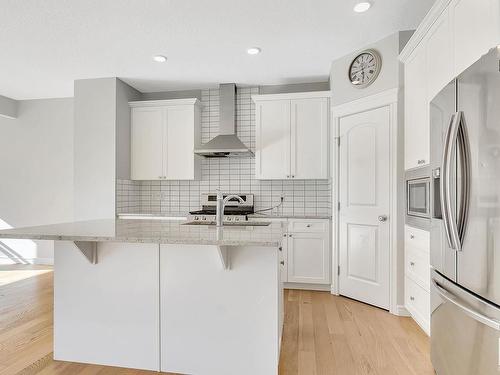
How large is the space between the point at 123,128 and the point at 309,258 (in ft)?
9.54

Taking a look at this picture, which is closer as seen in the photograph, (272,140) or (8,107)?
(272,140)

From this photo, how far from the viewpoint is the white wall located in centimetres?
461

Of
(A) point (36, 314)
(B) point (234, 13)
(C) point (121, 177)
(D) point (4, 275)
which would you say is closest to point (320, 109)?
(B) point (234, 13)

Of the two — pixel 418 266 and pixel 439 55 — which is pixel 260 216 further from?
pixel 439 55

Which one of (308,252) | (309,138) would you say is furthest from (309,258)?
(309,138)

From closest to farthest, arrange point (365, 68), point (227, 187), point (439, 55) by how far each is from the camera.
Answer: point (439, 55)
point (365, 68)
point (227, 187)

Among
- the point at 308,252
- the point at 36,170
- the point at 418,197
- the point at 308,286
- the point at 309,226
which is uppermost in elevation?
the point at 36,170

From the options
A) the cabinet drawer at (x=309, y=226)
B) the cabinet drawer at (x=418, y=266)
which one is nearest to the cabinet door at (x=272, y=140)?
the cabinet drawer at (x=309, y=226)

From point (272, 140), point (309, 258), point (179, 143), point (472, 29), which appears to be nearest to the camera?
point (472, 29)

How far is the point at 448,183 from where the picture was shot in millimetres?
1484

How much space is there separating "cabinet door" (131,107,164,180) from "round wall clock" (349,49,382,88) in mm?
2479

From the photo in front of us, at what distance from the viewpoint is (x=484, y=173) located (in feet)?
4.13

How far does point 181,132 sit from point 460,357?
361 centimetres

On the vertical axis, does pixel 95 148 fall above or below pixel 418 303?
above
